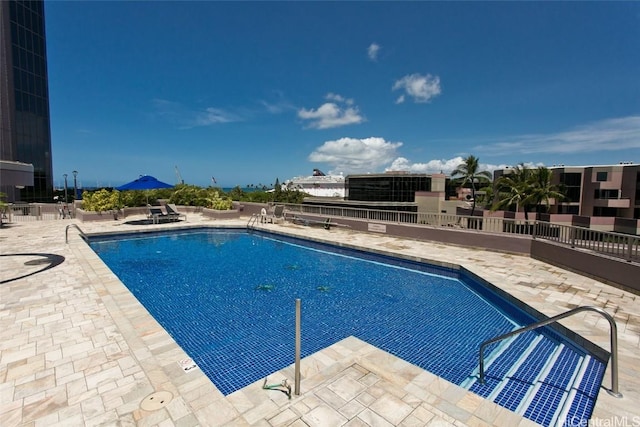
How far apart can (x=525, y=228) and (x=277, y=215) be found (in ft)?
38.0

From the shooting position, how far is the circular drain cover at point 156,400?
104 inches

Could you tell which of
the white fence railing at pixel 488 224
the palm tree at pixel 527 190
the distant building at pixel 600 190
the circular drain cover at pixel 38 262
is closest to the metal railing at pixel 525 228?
the white fence railing at pixel 488 224

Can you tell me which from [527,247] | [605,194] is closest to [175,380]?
[527,247]

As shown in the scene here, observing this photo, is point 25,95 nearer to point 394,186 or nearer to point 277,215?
point 277,215

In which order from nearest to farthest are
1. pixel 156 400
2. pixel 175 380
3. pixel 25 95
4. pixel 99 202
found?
pixel 156 400 < pixel 175 380 < pixel 99 202 < pixel 25 95

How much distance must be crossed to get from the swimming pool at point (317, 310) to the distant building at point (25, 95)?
21341 millimetres

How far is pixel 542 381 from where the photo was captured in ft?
11.9

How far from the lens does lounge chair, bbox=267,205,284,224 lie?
16.2 metres

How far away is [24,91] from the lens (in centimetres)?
2333

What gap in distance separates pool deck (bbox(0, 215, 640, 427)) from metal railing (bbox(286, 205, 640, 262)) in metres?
1.32

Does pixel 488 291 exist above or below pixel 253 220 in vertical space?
below

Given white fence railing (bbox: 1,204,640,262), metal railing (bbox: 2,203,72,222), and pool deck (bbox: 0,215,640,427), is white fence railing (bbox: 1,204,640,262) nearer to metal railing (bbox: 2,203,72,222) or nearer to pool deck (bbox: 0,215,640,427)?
metal railing (bbox: 2,203,72,222)

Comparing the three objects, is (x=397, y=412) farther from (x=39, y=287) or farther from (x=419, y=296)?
(x=39, y=287)

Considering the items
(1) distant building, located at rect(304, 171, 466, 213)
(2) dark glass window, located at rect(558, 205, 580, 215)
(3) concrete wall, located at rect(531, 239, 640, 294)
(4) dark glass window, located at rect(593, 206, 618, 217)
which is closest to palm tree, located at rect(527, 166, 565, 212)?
(2) dark glass window, located at rect(558, 205, 580, 215)
